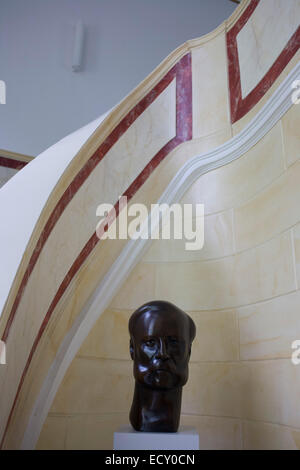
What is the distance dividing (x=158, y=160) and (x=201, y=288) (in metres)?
1.01

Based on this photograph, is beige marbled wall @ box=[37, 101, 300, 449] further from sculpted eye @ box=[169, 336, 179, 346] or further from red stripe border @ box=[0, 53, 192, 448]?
sculpted eye @ box=[169, 336, 179, 346]

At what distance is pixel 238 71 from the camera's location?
2967mm

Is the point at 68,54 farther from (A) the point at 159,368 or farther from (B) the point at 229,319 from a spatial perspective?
(A) the point at 159,368

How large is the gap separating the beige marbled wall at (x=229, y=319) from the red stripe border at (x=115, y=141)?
1.13 ft

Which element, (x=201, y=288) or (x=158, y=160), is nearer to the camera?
(x=201, y=288)

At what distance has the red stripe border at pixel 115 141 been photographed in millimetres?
2389

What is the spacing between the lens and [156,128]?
10.6ft

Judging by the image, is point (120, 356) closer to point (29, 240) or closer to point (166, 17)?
point (29, 240)

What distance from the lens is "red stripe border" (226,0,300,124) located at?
8.02ft

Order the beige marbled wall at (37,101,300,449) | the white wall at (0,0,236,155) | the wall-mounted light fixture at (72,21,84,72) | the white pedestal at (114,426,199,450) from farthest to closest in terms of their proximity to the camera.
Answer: the wall-mounted light fixture at (72,21,84,72), the white wall at (0,0,236,155), the beige marbled wall at (37,101,300,449), the white pedestal at (114,426,199,450)

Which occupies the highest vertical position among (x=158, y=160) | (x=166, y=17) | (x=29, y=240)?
(x=166, y=17)

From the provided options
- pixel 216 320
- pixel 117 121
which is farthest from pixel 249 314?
pixel 117 121

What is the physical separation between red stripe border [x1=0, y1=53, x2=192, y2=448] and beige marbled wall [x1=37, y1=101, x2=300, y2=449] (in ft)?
1.13

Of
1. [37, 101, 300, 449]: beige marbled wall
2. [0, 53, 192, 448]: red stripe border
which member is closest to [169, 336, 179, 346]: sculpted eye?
[37, 101, 300, 449]: beige marbled wall
